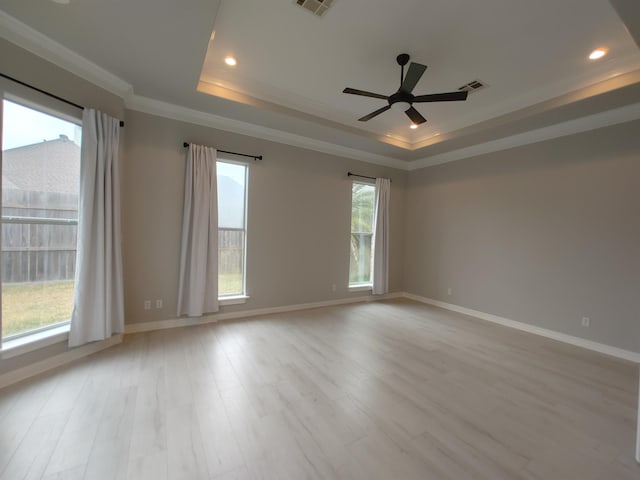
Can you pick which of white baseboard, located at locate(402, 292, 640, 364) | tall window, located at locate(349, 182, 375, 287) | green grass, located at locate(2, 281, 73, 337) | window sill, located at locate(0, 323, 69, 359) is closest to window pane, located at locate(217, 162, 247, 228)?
green grass, located at locate(2, 281, 73, 337)

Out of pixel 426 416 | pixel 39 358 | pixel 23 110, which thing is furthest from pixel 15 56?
pixel 426 416

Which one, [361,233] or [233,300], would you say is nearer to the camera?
[233,300]

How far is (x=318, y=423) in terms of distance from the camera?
6.27ft

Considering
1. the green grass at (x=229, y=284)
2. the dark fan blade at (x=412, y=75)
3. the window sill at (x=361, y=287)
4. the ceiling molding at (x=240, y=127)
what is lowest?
the window sill at (x=361, y=287)

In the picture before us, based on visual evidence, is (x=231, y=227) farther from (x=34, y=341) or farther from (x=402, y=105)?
(x=402, y=105)

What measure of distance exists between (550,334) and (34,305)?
6.13m

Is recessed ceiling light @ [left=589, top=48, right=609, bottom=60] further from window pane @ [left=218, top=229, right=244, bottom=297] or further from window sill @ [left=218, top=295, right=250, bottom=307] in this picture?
window sill @ [left=218, top=295, right=250, bottom=307]

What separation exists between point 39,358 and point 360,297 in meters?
4.56

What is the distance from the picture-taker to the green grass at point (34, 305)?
2.33 m

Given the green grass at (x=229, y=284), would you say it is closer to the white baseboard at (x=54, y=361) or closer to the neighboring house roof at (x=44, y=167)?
the white baseboard at (x=54, y=361)

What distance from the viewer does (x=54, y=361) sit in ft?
8.40

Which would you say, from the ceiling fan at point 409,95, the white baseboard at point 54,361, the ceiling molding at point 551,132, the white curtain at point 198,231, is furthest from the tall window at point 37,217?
the ceiling molding at point 551,132

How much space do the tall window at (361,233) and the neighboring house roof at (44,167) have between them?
412 cm

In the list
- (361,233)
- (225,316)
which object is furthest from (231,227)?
(361,233)
